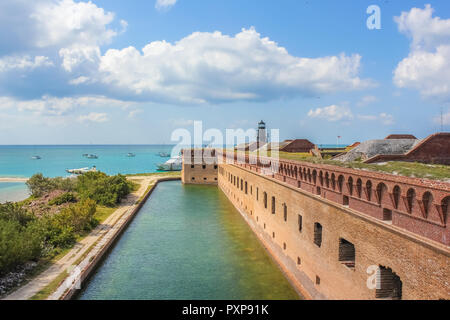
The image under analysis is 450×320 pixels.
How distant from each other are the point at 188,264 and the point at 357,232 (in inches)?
452

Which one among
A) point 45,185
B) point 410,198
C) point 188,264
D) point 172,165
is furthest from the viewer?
point 172,165

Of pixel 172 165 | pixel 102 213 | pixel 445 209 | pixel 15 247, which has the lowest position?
pixel 102 213

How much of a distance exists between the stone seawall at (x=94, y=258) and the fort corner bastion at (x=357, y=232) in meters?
10.1

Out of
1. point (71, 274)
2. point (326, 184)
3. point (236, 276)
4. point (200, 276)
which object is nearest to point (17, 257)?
point (71, 274)

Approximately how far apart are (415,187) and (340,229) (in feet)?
12.6

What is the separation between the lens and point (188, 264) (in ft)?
61.9

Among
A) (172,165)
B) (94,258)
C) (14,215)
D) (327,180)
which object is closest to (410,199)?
(327,180)

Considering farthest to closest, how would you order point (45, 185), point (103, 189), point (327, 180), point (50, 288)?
point (45, 185)
point (103, 189)
point (50, 288)
point (327, 180)

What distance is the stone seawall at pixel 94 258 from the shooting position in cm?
1389

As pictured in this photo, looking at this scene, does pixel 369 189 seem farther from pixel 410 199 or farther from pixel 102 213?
pixel 102 213

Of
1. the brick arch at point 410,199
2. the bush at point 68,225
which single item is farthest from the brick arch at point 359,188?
the bush at point 68,225

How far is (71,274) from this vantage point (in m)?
15.7

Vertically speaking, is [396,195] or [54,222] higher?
[396,195]
